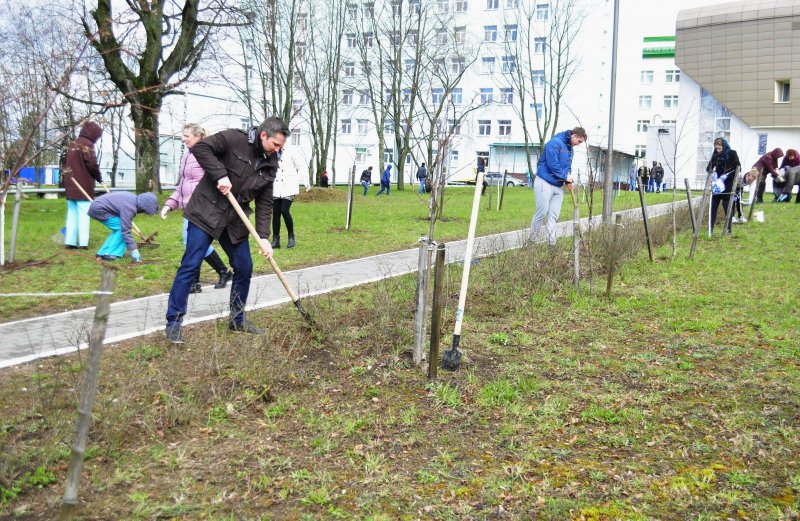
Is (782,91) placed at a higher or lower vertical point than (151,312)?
higher

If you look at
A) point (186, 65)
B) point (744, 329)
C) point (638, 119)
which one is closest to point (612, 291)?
point (744, 329)

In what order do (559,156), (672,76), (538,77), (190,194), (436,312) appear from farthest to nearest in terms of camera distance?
(672,76)
(538,77)
(559,156)
(190,194)
(436,312)

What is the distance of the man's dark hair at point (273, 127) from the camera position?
17.6ft

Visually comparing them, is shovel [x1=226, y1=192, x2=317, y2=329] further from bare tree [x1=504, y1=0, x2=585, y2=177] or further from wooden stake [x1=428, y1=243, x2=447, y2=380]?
bare tree [x1=504, y1=0, x2=585, y2=177]

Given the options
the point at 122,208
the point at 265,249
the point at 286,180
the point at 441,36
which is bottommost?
the point at 265,249

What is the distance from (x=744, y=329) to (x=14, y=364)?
5.89 m

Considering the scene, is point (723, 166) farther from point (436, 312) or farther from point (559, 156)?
point (436, 312)

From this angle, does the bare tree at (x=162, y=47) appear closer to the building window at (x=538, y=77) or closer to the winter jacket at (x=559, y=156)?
the winter jacket at (x=559, y=156)

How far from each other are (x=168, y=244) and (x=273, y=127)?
6673mm

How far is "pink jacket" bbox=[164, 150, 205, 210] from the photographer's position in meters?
7.70

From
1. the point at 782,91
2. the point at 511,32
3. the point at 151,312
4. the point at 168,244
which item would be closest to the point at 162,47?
the point at 168,244

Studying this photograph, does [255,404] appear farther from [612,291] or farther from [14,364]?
[612,291]

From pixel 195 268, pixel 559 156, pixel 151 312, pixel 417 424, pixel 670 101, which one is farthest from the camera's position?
pixel 670 101

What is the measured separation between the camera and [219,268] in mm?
7824
